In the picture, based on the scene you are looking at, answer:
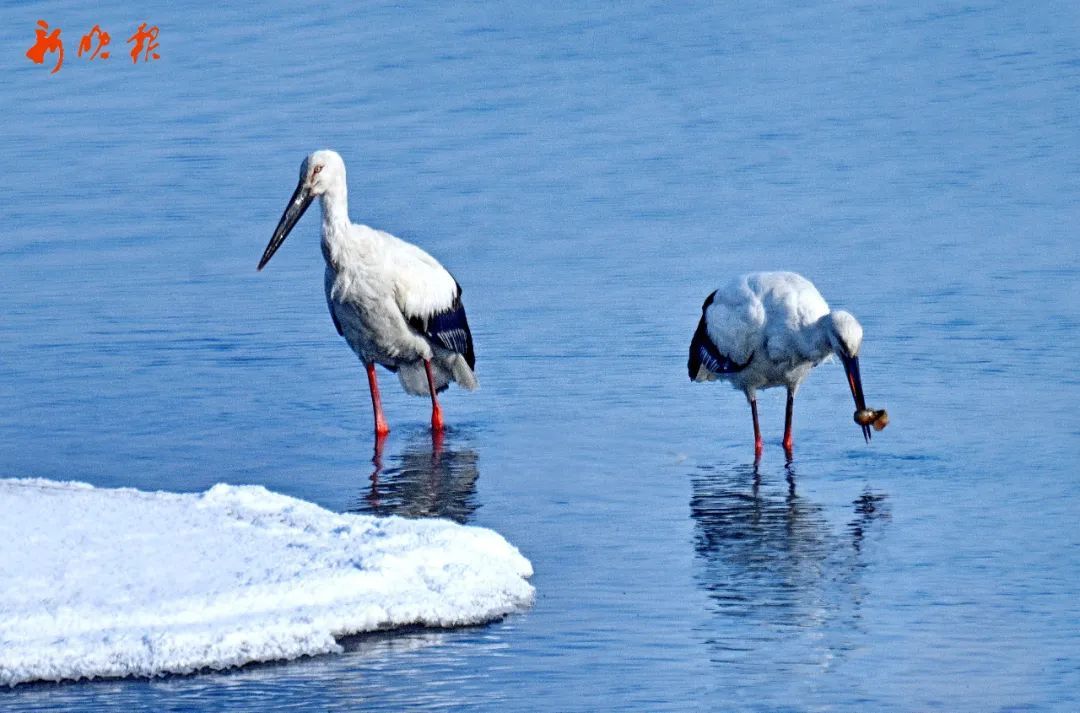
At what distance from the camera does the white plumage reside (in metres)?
10.1

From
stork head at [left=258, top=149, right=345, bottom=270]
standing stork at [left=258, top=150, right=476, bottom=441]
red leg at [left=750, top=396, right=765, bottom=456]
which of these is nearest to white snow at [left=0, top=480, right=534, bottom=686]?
red leg at [left=750, top=396, right=765, bottom=456]

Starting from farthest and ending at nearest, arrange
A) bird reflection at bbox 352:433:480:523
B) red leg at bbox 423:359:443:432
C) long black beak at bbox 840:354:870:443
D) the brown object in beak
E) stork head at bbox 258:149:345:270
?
1. stork head at bbox 258:149:345:270
2. red leg at bbox 423:359:443:432
3. long black beak at bbox 840:354:870:443
4. the brown object in beak
5. bird reflection at bbox 352:433:480:523

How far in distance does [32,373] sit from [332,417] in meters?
1.84

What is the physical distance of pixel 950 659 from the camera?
261 inches

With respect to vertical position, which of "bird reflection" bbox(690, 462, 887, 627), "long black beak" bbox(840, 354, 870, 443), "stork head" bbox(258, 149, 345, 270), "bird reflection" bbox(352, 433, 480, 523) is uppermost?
"stork head" bbox(258, 149, 345, 270)

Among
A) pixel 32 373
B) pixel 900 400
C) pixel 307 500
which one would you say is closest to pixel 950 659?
pixel 307 500

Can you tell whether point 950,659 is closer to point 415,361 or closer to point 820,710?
point 820,710

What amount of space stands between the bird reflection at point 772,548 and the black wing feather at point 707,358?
1021 mm

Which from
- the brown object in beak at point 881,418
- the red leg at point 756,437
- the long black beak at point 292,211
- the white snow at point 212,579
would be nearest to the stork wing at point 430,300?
the long black beak at point 292,211

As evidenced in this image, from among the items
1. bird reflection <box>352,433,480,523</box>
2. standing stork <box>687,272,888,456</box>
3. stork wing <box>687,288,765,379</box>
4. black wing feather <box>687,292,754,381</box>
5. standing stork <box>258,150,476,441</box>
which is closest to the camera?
bird reflection <box>352,433,480,523</box>

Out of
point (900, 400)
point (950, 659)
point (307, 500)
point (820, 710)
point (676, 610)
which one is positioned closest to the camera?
point (820, 710)

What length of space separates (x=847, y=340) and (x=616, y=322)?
2909 millimetres

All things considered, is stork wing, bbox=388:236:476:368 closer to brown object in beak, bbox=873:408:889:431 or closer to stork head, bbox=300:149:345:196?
stork head, bbox=300:149:345:196

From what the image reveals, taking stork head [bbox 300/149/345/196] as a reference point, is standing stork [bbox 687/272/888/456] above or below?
below
